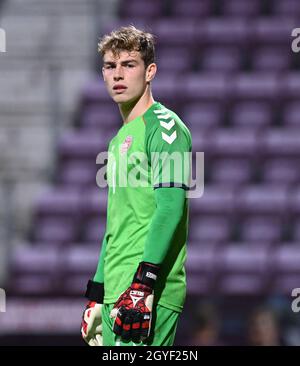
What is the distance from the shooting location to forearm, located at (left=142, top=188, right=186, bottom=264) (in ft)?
9.43

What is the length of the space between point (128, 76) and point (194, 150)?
5034 millimetres

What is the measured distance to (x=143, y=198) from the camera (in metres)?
3.02

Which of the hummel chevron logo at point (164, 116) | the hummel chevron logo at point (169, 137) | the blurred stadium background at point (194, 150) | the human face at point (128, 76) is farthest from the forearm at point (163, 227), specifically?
the blurred stadium background at point (194, 150)

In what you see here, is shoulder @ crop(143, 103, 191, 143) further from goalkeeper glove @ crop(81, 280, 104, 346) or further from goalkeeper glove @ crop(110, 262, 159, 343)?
goalkeeper glove @ crop(81, 280, 104, 346)

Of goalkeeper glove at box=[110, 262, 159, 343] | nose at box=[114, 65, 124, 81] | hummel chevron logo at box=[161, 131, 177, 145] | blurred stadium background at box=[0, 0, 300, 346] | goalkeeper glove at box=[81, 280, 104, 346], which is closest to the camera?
goalkeeper glove at box=[110, 262, 159, 343]

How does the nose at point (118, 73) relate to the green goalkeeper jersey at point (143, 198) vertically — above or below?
above

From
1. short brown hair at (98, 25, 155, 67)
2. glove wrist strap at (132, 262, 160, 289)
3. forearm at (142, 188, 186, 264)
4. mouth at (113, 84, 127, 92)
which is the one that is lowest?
glove wrist strap at (132, 262, 160, 289)

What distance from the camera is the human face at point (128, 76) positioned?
3.07 m

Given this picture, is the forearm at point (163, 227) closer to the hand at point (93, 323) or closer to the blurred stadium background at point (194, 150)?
the hand at point (93, 323)

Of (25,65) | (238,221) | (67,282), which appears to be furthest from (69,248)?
(25,65)

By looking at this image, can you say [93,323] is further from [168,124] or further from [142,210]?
[168,124]

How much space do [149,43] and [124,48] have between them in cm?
8

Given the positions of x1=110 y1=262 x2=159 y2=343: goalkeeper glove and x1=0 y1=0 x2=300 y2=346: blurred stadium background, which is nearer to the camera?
x1=110 y1=262 x2=159 y2=343: goalkeeper glove

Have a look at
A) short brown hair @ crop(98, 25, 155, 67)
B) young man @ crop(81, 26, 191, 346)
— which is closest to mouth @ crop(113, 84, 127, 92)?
young man @ crop(81, 26, 191, 346)
